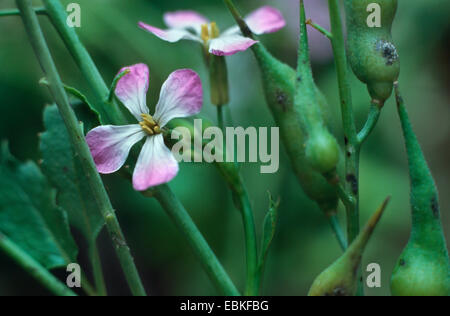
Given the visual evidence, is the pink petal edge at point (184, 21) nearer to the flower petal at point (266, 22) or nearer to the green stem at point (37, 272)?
the flower petal at point (266, 22)

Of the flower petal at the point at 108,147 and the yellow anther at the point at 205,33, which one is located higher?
the yellow anther at the point at 205,33

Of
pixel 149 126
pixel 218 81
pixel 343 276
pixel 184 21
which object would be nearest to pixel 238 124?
pixel 184 21

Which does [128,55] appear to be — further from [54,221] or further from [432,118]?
[432,118]

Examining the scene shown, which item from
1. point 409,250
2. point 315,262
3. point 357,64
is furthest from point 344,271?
point 315,262

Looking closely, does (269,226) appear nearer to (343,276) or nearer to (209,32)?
(343,276)

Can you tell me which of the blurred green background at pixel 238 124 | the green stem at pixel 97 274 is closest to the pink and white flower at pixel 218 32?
the green stem at pixel 97 274

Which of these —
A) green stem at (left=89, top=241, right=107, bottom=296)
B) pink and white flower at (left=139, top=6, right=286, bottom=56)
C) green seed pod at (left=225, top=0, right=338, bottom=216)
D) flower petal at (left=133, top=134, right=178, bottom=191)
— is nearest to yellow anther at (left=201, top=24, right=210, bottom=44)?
pink and white flower at (left=139, top=6, right=286, bottom=56)

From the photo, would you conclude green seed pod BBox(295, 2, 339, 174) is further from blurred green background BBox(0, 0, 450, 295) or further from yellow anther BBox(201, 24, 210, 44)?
blurred green background BBox(0, 0, 450, 295)
